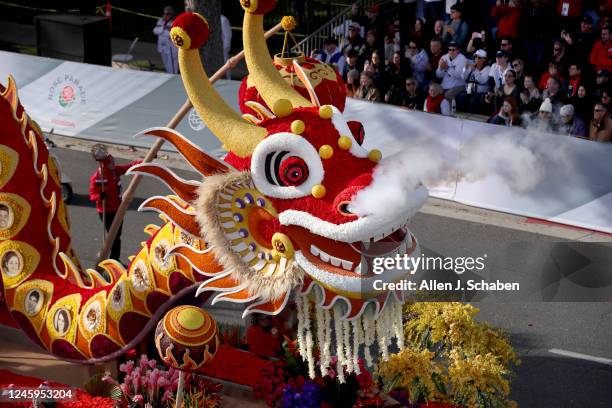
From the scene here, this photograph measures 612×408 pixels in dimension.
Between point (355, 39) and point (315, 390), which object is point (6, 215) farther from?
point (355, 39)

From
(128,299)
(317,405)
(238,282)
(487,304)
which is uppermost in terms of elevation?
(238,282)

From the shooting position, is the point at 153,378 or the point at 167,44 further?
the point at 167,44

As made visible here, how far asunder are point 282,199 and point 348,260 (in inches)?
24.9

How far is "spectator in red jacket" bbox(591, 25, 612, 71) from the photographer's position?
15070 mm

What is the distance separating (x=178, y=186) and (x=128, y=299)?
1.08 meters

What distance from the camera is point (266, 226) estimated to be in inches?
288

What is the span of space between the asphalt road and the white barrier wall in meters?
0.54

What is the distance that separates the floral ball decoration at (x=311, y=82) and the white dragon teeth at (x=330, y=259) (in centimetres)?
143

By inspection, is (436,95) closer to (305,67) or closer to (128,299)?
(305,67)

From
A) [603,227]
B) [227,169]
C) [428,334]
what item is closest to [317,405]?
[428,334]

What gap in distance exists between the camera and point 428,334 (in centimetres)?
884

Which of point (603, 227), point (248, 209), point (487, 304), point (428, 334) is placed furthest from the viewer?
point (603, 227)

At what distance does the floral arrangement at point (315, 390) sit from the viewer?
8133 mm

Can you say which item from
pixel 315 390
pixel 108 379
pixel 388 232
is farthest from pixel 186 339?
pixel 388 232
